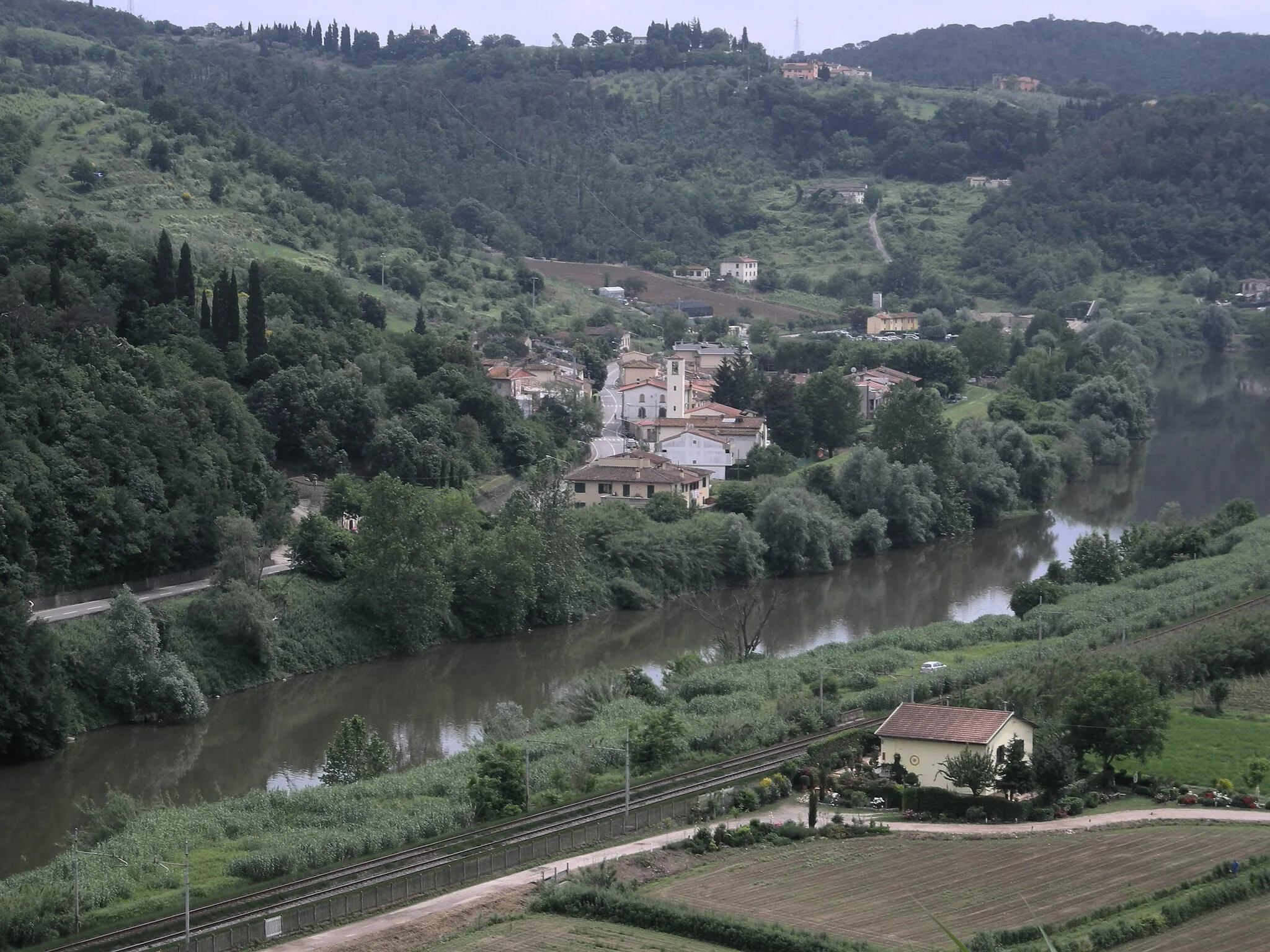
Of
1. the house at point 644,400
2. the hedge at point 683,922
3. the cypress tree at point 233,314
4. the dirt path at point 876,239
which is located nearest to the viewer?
the hedge at point 683,922

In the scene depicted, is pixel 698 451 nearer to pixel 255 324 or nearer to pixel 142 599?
pixel 255 324

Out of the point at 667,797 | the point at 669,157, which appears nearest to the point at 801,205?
the point at 669,157

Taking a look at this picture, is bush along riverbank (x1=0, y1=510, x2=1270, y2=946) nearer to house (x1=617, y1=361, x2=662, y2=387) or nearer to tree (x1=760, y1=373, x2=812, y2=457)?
tree (x1=760, y1=373, x2=812, y2=457)

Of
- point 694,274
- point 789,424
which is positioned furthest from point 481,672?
point 694,274

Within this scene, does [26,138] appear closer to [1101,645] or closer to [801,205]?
[1101,645]

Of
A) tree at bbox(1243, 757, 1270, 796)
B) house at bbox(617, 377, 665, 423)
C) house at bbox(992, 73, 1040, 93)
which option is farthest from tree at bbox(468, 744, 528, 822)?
house at bbox(992, 73, 1040, 93)

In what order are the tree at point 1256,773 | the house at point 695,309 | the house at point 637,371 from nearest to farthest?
1. the tree at point 1256,773
2. the house at point 637,371
3. the house at point 695,309

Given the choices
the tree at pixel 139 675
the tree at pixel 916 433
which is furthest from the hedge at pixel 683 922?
the tree at pixel 916 433

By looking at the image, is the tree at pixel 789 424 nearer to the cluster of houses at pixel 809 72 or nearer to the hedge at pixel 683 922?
the hedge at pixel 683 922
